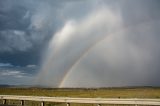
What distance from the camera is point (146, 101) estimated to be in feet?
63.7

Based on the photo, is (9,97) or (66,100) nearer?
(66,100)

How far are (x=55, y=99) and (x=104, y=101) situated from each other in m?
4.48

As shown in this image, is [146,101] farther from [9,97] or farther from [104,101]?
[9,97]

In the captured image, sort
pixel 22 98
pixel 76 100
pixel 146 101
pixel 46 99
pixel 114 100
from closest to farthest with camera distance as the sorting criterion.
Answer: pixel 146 101, pixel 114 100, pixel 76 100, pixel 46 99, pixel 22 98

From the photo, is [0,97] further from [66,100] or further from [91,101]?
[91,101]

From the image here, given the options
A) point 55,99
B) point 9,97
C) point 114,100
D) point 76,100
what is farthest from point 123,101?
point 9,97

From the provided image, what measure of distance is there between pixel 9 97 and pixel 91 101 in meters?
9.49

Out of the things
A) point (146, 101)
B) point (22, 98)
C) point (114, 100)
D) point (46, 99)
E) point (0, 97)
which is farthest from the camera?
point (0, 97)

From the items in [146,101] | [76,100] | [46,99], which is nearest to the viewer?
[146,101]

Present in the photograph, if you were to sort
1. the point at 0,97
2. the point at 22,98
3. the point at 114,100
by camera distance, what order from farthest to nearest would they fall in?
the point at 0,97, the point at 22,98, the point at 114,100

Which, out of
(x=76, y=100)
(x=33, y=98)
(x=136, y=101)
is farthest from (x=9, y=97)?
(x=136, y=101)

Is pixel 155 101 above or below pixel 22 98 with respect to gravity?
below

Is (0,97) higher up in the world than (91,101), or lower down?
higher up

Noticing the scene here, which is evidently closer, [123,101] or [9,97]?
Result: [123,101]
